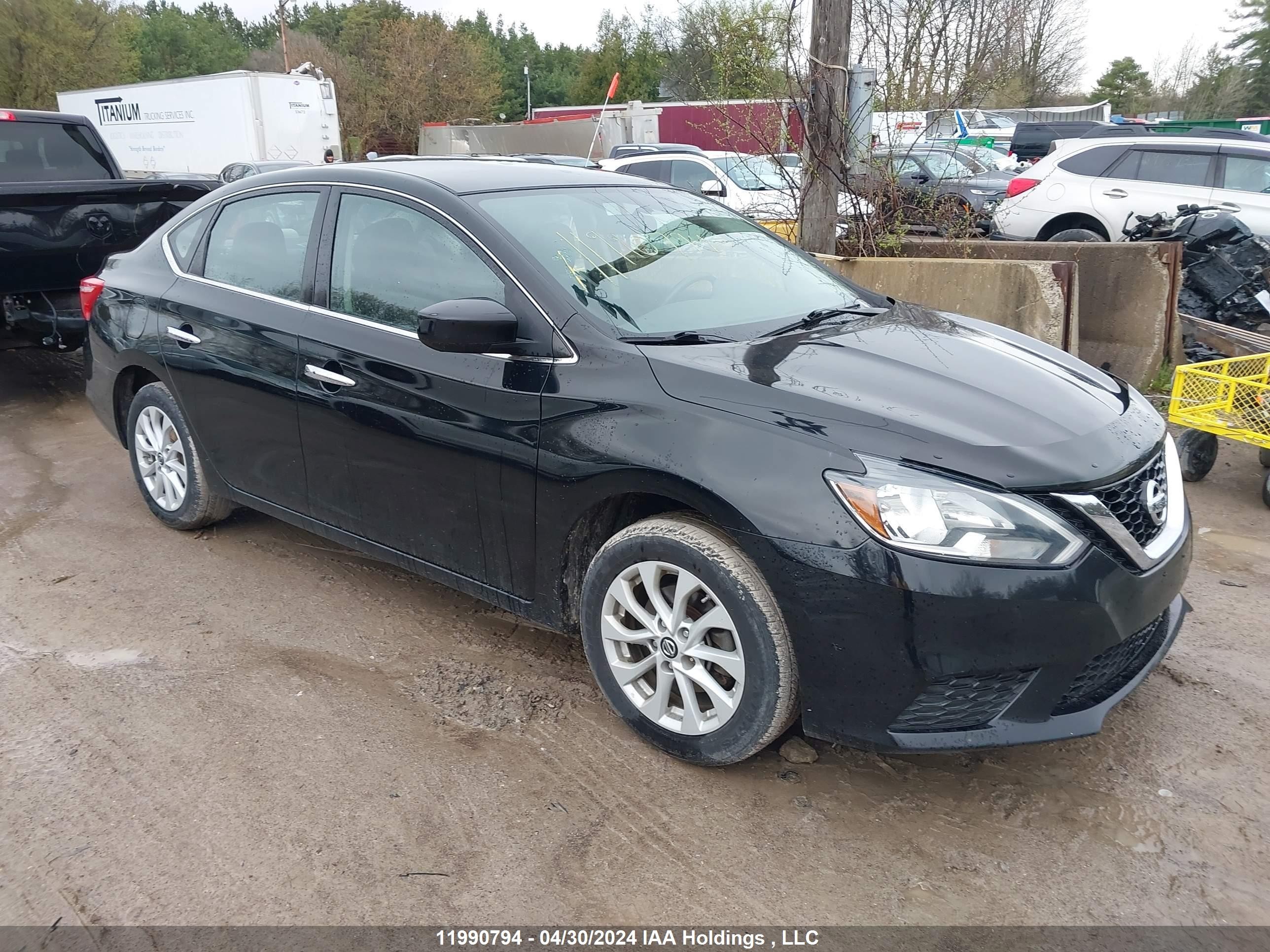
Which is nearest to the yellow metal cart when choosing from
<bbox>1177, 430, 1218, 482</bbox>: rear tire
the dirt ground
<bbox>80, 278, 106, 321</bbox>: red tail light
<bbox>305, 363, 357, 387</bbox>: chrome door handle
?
<bbox>1177, 430, 1218, 482</bbox>: rear tire

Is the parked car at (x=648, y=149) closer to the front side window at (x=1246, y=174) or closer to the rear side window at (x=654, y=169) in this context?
the rear side window at (x=654, y=169)

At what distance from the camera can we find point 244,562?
14.7 ft

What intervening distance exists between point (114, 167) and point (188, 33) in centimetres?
6586

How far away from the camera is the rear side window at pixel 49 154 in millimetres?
7688

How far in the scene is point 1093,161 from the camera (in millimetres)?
10453

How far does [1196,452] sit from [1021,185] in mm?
6182

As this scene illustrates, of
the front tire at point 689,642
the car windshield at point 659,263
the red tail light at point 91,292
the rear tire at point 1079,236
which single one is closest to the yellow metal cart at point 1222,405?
the car windshield at point 659,263

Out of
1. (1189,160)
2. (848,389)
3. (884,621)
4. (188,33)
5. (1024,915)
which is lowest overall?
(1024,915)

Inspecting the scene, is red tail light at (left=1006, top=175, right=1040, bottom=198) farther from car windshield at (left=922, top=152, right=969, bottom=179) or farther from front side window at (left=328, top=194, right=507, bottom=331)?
front side window at (left=328, top=194, right=507, bottom=331)

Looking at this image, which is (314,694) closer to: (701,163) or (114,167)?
(114,167)

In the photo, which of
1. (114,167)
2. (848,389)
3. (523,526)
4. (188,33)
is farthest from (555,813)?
(188,33)

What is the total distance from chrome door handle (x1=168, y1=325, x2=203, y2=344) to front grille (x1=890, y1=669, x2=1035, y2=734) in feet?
10.7

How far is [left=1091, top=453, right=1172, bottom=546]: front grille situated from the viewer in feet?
8.54

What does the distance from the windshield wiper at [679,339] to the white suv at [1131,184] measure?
25.4ft
